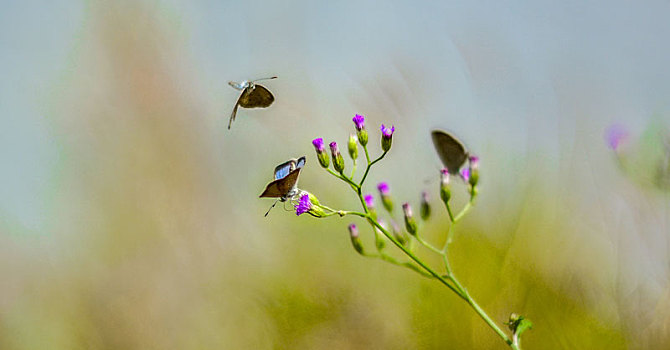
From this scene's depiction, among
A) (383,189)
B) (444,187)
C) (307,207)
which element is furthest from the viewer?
(383,189)

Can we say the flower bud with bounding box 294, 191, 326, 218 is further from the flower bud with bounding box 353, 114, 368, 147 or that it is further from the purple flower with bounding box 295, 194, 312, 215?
the flower bud with bounding box 353, 114, 368, 147

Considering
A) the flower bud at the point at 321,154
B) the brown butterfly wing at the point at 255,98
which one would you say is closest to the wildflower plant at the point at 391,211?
the flower bud at the point at 321,154

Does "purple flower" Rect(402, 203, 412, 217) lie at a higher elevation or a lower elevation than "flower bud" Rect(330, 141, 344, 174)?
lower

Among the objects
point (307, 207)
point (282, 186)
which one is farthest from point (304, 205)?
point (282, 186)

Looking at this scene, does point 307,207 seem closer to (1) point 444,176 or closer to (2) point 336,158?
(2) point 336,158

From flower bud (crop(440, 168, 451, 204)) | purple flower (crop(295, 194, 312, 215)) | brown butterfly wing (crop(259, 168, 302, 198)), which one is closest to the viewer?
brown butterfly wing (crop(259, 168, 302, 198))

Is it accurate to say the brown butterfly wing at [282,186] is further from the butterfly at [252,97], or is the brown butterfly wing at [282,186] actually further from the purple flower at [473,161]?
the purple flower at [473,161]

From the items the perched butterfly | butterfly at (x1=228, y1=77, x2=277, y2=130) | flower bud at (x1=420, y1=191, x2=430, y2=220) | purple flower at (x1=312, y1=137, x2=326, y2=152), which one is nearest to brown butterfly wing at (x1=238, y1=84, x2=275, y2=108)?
butterfly at (x1=228, y1=77, x2=277, y2=130)
